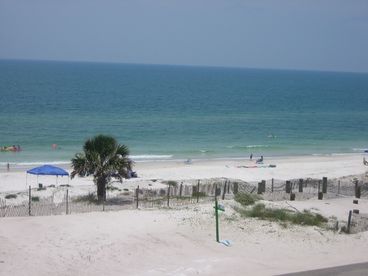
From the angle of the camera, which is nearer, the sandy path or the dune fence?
the sandy path

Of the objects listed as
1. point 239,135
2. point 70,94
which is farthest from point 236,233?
point 70,94

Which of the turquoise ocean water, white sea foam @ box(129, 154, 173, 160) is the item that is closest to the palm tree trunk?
the turquoise ocean water

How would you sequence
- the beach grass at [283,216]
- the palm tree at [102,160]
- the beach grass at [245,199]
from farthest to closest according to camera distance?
the palm tree at [102,160]
the beach grass at [245,199]
the beach grass at [283,216]

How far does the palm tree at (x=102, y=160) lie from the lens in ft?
87.0

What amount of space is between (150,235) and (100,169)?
636 cm

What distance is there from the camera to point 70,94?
118125 mm

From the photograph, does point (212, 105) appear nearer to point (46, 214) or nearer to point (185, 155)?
point (185, 155)

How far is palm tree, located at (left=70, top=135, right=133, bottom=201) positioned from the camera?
26531 mm

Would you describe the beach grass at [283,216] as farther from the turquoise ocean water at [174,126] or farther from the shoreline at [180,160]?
the turquoise ocean water at [174,126]

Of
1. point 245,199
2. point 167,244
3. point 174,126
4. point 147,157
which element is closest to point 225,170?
point 147,157

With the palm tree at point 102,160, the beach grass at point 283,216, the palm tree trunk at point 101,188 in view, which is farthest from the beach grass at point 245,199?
the palm tree trunk at point 101,188

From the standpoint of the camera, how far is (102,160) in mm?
26641

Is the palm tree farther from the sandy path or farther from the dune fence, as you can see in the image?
the sandy path

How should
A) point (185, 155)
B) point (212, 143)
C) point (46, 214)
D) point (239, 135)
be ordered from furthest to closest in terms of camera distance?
1. point (239, 135)
2. point (212, 143)
3. point (185, 155)
4. point (46, 214)
